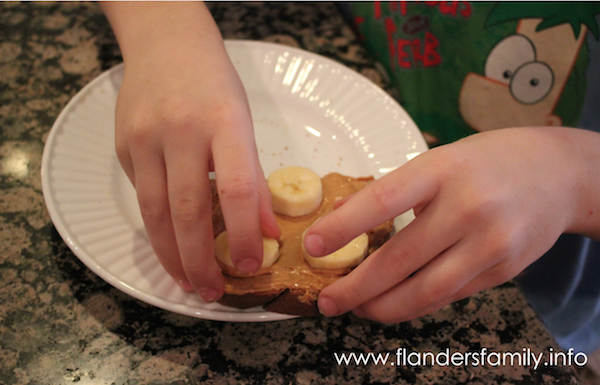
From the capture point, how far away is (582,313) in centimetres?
109

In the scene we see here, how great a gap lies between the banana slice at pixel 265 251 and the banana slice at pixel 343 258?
0.22 ft

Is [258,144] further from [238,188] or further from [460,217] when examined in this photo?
[460,217]

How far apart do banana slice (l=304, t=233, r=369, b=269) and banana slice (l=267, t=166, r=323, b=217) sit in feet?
0.41

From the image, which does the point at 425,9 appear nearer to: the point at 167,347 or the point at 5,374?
the point at 167,347

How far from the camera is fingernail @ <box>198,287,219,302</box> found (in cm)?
74

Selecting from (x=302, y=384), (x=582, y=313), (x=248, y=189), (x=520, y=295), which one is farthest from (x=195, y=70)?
(x=582, y=313)

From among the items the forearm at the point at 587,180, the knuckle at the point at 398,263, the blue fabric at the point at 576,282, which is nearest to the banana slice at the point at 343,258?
the knuckle at the point at 398,263

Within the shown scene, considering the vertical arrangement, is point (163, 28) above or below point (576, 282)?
above

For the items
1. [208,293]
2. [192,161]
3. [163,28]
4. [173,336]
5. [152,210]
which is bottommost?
[173,336]

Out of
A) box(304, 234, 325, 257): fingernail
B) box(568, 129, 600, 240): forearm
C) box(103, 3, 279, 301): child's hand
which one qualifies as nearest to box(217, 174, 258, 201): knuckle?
box(103, 3, 279, 301): child's hand

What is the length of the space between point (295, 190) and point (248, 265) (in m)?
0.26

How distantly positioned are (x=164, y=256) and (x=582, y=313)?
1.08m

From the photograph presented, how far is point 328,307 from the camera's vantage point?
75cm

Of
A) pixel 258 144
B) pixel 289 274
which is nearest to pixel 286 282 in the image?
pixel 289 274
